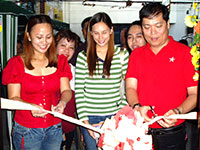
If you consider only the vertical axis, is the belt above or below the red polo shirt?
below

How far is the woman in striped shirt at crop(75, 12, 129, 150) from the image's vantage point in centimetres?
194

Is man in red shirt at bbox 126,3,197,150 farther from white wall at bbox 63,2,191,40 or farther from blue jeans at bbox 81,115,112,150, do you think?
white wall at bbox 63,2,191,40

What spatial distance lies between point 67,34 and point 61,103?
120 centimetres

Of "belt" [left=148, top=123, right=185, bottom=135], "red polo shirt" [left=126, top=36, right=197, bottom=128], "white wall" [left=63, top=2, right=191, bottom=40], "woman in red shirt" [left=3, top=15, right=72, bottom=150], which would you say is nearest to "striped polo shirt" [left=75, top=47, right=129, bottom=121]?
"woman in red shirt" [left=3, top=15, right=72, bottom=150]

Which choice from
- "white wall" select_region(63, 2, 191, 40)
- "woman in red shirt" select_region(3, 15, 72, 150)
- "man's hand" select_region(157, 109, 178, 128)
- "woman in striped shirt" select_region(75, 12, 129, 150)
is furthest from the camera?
"white wall" select_region(63, 2, 191, 40)

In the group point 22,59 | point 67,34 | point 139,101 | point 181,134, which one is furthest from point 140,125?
point 67,34

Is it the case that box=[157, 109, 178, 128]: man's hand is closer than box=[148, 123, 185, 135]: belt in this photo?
Yes

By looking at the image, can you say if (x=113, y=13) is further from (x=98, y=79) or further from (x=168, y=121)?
(x=168, y=121)

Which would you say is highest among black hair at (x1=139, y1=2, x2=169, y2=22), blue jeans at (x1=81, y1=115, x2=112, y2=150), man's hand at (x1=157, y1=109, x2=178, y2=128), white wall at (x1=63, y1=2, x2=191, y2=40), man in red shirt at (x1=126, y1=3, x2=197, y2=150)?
white wall at (x1=63, y1=2, x2=191, y2=40)

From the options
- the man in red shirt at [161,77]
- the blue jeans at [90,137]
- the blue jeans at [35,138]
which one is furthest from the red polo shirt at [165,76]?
the blue jeans at [35,138]

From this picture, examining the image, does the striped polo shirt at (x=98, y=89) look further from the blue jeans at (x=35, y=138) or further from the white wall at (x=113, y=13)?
the white wall at (x=113, y=13)

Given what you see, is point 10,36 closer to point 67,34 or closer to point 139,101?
point 67,34

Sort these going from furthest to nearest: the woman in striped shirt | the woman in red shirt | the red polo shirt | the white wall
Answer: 1. the white wall
2. the woman in striped shirt
3. the woman in red shirt
4. the red polo shirt

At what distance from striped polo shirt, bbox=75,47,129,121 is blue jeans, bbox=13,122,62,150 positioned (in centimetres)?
27
